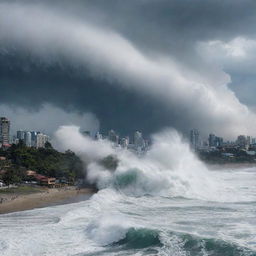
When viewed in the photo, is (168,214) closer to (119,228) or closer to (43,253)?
(119,228)

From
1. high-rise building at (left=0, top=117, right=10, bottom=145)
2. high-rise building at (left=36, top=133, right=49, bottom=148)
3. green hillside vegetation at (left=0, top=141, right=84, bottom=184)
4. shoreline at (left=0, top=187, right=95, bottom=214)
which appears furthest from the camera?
high-rise building at (left=36, top=133, right=49, bottom=148)

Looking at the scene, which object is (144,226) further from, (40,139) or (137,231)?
(40,139)

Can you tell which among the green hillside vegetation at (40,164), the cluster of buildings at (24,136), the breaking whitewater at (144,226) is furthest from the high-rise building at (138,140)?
the breaking whitewater at (144,226)

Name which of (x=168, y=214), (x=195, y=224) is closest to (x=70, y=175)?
(x=168, y=214)

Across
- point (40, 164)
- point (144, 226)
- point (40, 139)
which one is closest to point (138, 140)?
point (40, 139)

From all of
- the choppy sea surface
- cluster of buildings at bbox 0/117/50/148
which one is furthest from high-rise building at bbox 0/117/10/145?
the choppy sea surface

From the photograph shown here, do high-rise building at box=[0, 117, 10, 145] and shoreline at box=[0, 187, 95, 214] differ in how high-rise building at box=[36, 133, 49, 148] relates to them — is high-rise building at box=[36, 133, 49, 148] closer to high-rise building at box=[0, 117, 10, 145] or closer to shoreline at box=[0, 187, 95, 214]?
high-rise building at box=[0, 117, 10, 145]

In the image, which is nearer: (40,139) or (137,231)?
(137,231)
